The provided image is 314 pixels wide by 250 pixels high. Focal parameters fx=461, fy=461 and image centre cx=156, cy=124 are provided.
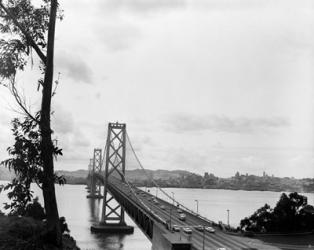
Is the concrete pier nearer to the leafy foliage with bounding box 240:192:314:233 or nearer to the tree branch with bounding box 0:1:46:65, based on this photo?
the leafy foliage with bounding box 240:192:314:233

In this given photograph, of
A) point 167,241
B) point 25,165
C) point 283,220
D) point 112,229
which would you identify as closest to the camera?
point 25,165

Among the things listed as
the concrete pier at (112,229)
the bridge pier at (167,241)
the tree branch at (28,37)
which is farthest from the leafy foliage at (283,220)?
the tree branch at (28,37)

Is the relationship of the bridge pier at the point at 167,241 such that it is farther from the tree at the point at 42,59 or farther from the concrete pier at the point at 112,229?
the concrete pier at the point at 112,229

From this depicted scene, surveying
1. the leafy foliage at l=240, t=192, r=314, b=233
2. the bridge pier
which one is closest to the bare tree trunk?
the bridge pier

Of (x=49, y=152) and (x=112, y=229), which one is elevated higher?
(x=49, y=152)

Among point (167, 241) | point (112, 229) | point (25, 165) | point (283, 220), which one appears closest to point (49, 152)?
point (25, 165)

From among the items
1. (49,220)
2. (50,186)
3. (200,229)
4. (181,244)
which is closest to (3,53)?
(50,186)

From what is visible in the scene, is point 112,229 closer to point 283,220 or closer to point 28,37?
point 283,220
